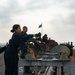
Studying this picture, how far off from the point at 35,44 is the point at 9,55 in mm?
2918

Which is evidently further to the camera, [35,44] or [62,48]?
[35,44]

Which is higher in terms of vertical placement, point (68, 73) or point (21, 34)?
point (21, 34)

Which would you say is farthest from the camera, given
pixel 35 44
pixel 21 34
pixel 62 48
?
pixel 35 44

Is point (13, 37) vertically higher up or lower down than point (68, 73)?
higher up

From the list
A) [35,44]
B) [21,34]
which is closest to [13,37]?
[21,34]

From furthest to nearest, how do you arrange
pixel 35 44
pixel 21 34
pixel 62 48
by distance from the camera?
pixel 35 44 < pixel 62 48 < pixel 21 34

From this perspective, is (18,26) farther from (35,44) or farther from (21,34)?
(35,44)

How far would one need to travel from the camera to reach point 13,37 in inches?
412

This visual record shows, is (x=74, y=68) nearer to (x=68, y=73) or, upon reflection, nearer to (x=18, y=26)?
(x=68, y=73)

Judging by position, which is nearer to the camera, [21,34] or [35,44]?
[21,34]

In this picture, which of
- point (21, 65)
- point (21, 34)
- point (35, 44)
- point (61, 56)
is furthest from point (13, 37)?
point (35, 44)

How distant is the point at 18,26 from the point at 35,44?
2894 mm

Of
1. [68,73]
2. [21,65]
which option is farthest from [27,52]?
[68,73]

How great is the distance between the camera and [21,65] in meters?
10.8
